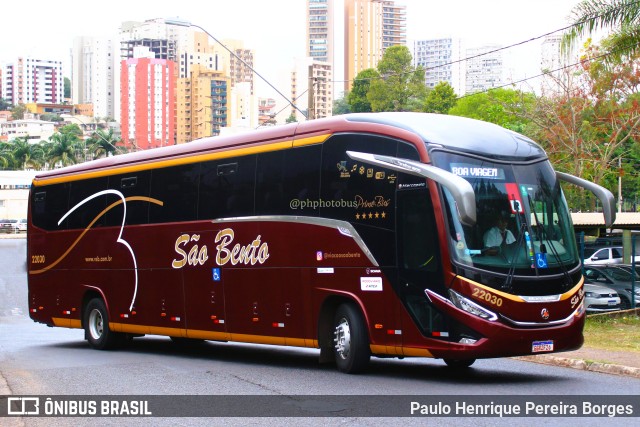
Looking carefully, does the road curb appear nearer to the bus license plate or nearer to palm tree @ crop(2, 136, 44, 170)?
the bus license plate

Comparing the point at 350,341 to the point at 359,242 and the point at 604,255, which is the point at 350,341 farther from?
the point at 604,255

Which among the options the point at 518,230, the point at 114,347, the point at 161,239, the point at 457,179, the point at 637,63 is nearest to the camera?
the point at 457,179

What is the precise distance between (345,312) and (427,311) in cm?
163

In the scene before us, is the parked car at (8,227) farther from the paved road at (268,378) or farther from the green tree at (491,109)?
the paved road at (268,378)

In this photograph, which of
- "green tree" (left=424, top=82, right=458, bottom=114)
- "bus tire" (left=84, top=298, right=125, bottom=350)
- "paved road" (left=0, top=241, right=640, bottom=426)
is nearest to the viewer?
"paved road" (left=0, top=241, right=640, bottom=426)

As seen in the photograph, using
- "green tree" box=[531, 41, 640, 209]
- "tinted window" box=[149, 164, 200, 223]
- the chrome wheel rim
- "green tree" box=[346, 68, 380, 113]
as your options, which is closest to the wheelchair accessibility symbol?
"tinted window" box=[149, 164, 200, 223]

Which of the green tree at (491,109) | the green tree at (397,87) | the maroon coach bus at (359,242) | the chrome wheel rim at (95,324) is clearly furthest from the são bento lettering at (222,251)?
the green tree at (397,87)

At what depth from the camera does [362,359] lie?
13.6 meters

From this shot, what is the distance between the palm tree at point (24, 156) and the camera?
122 metres

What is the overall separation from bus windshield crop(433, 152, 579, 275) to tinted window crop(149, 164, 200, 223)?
241 inches

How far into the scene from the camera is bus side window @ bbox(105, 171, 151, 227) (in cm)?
1897

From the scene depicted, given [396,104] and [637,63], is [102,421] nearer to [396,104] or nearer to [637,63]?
[637,63]

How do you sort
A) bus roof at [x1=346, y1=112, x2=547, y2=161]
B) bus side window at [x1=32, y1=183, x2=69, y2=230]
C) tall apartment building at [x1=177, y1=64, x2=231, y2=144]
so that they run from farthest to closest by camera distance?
1. tall apartment building at [x1=177, y1=64, x2=231, y2=144]
2. bus side window at [x1=32, y1=183, x2=69, y2=230]
3. bus roof at [x1=346, y1=112, x2=547, y2=161]

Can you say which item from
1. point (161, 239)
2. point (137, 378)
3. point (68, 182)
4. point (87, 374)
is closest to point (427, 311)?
point (137, 378)
